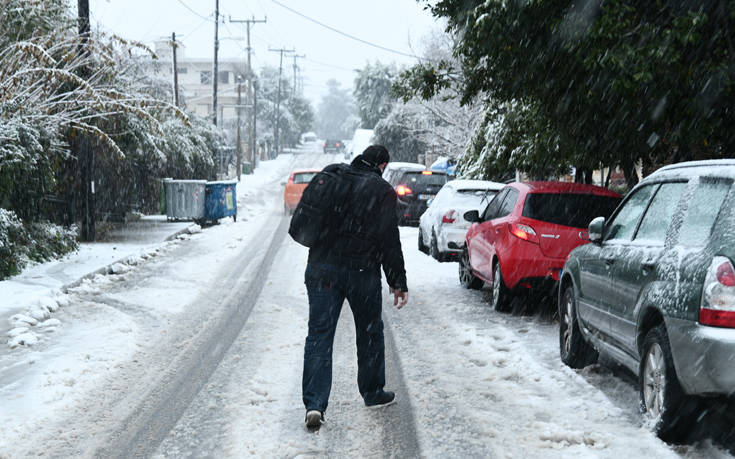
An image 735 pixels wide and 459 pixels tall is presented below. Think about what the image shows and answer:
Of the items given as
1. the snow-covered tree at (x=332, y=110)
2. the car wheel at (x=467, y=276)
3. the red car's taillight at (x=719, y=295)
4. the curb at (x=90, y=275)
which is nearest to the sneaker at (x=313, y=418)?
the red car's taillight at (x=719, y=295)

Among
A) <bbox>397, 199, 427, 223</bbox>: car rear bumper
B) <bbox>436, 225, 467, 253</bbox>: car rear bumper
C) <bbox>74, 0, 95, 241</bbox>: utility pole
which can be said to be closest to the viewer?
<bbox>436, 225, 467, 253</bbox>: car rear bumper

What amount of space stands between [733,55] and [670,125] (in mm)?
1086

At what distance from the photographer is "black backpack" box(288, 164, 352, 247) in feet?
17.0

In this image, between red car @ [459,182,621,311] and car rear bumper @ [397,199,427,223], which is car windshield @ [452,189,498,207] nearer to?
red car @ [459,182,621,311]

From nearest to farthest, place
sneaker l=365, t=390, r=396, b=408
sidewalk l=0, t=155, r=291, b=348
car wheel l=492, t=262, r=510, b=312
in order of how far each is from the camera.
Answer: sneaker l=365, t=390, r=396, b=408 → sidewalk l=0, t=155, r=291, b=348 → car wheel l=492, t=262, r=510, b=312

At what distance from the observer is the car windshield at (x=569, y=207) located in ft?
29.6

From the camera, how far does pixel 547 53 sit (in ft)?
28.9

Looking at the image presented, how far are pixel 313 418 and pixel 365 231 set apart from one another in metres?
1.28

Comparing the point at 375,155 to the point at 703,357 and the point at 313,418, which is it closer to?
the point at 313,418

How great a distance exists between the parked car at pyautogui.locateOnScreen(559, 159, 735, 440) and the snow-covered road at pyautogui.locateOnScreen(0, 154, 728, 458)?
1.51 ft

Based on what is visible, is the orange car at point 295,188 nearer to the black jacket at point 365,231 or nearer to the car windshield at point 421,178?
the car windshield at point 421,178

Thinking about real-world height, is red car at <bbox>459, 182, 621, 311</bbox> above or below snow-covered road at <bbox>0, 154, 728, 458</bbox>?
above

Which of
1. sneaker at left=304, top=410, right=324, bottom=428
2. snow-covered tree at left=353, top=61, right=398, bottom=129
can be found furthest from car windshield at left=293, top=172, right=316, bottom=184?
snow-covered tree at left=353, top=61, right=398, bottom=129

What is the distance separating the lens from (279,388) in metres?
6.24
